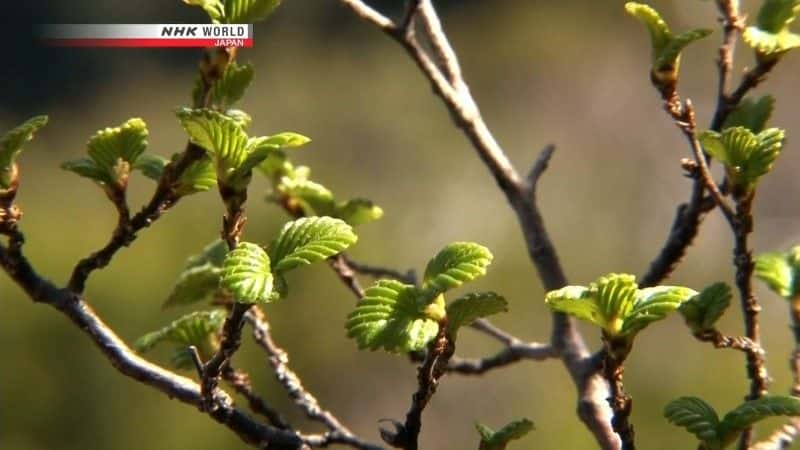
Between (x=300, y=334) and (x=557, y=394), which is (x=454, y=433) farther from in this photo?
(x=300, y=334)

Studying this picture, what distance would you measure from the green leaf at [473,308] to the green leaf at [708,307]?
86 mm

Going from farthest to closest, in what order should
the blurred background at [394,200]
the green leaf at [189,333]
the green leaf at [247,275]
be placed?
the blurred background at [394,200], the green leaf at [189,333], the green leaf at [247,275]

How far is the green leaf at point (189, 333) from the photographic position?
42 cm

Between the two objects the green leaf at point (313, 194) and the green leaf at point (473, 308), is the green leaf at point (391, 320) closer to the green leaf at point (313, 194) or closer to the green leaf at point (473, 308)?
the green leaf at point (473, 308)

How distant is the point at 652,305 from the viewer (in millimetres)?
312

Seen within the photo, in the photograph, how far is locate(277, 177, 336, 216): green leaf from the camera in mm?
504

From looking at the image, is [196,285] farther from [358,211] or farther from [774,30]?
[774,30]

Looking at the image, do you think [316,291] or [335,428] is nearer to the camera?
[335,428]

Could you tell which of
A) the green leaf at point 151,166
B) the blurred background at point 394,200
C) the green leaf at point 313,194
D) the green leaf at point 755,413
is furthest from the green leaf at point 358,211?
the blurred background at point 394,200

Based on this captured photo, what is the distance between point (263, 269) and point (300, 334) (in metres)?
1.35

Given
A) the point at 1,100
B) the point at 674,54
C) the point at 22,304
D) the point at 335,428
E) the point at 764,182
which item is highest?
the point at 1,100

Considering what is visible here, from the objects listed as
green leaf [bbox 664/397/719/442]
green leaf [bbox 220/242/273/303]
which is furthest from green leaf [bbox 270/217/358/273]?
green leaf [bbox 664/397/719/442]

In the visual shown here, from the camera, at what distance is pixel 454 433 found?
1.62m

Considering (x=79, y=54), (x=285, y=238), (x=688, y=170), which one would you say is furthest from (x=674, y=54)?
(x=79, y=54)
